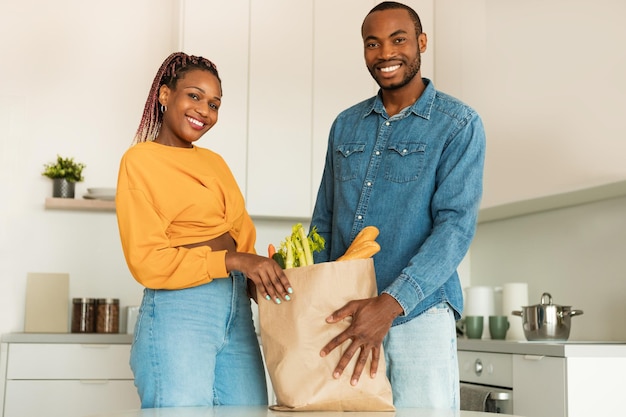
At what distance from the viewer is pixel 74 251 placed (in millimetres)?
4004

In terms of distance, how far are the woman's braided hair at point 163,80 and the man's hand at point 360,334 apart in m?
0.70

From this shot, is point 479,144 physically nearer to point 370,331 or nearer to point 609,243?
point 370,331

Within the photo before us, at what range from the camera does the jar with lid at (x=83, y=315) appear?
3.82m

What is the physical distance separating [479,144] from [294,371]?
67cm

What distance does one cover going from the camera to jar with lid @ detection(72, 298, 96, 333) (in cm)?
382

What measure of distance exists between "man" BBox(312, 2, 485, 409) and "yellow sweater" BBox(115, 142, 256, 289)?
12.0 inches

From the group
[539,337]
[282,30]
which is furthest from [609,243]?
[282,30]

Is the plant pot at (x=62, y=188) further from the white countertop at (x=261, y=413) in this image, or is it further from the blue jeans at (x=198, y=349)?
the white countertop at (x=261, y=413)

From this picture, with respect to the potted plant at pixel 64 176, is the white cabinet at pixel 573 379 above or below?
below

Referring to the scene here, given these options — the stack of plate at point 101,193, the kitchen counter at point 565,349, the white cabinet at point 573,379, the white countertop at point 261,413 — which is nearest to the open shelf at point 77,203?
the stack of plate at point 101,193

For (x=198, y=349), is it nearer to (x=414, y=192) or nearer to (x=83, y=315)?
(x=414, y=192)

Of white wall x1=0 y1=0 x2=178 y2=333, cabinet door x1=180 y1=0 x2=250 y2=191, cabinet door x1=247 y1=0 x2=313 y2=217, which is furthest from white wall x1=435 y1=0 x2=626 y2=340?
white wall x1=0 y1=0 x2=178 y2=333

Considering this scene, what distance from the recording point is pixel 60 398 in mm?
3500

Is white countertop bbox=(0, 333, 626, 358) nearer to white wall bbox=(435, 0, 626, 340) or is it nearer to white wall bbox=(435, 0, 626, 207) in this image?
white wall bbox=(435, 0, 626, 340)
